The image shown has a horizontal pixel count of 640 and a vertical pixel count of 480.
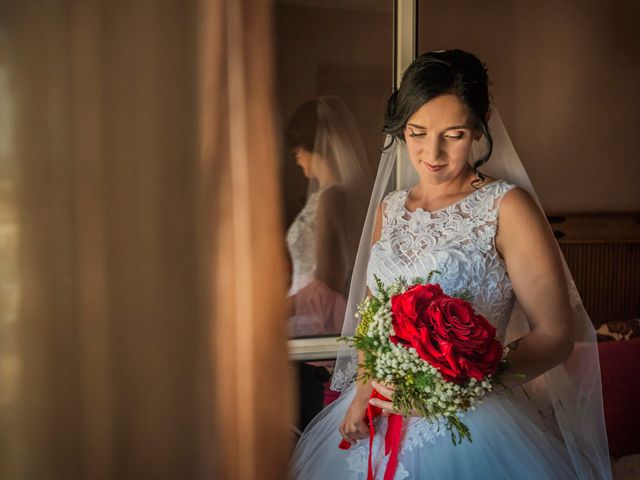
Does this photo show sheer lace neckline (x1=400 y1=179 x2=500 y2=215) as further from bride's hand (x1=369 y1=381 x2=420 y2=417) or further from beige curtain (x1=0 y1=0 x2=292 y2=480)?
beige curtain (x1=0 y1=0 x2=292 y2=480)

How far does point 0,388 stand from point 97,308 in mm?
95

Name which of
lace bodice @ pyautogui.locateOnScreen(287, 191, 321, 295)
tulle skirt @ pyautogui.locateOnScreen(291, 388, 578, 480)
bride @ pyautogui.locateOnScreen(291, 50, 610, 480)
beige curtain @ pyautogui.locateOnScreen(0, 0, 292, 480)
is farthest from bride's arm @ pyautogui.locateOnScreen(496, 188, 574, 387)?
beige curtain @ pyautogui.locateOnScreen(0, 0, 292, 480)

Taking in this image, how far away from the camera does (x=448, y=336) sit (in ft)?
3.69

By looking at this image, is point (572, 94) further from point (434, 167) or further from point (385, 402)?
point (385, 402)

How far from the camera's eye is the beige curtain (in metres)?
0.51

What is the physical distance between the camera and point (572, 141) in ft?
8.96

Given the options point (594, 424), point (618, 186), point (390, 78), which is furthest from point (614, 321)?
point (390, 78)

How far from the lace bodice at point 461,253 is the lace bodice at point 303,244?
44 centimetres

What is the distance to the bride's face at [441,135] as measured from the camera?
1497 millimetres

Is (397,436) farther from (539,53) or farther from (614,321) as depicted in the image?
(539,53)

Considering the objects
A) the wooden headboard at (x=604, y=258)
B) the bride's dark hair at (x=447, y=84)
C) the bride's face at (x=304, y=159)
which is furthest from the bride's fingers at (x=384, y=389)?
the wooden headboard at (x=604, y=258)

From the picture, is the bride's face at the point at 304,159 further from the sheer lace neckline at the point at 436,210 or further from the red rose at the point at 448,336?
the red rose at the point at 448,336

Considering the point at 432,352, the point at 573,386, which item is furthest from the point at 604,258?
the point at 432,352

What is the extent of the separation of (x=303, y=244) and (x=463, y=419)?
0.81m
